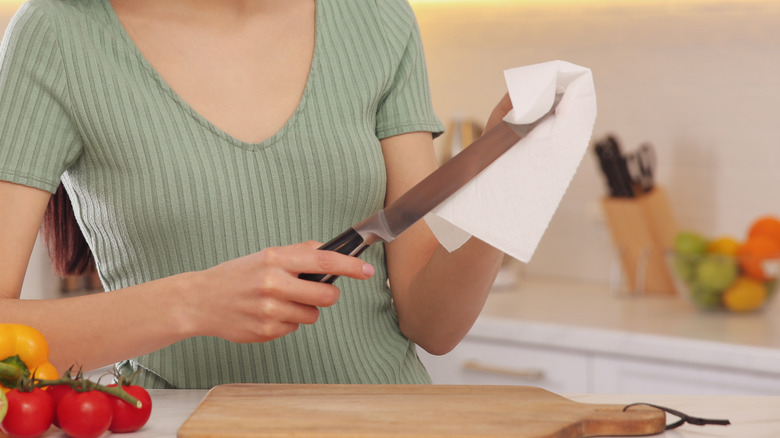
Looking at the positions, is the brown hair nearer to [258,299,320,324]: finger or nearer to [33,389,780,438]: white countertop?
→ [33,389,780,438]: white countertop

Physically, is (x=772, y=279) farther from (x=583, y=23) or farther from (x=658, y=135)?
(x=583, y=23)

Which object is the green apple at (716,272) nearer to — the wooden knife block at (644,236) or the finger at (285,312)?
the wooden knife block at (644,236)

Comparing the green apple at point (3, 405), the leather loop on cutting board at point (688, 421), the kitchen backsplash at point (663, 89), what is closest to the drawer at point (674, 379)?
the kitchen backsplash at point (663, 89)

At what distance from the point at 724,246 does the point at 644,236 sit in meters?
0.21

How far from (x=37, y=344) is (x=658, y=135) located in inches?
66.0

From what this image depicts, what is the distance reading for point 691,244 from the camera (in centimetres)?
187

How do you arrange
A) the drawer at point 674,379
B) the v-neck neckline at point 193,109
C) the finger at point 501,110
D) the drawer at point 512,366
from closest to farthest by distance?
the finger at point 501,110, the v-neck neckline at point 193,109, the drawer at point 674,379, the drawer at point 512,366

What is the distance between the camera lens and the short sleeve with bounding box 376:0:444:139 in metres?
1.01

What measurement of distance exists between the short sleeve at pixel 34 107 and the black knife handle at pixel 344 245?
294mm

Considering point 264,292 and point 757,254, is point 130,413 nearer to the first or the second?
point 264,292

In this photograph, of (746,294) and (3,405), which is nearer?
(3,405)

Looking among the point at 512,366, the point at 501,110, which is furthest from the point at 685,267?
the point at 501,110

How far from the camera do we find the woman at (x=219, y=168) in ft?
2.85

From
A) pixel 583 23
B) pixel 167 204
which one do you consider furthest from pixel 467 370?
pixel 167 204
